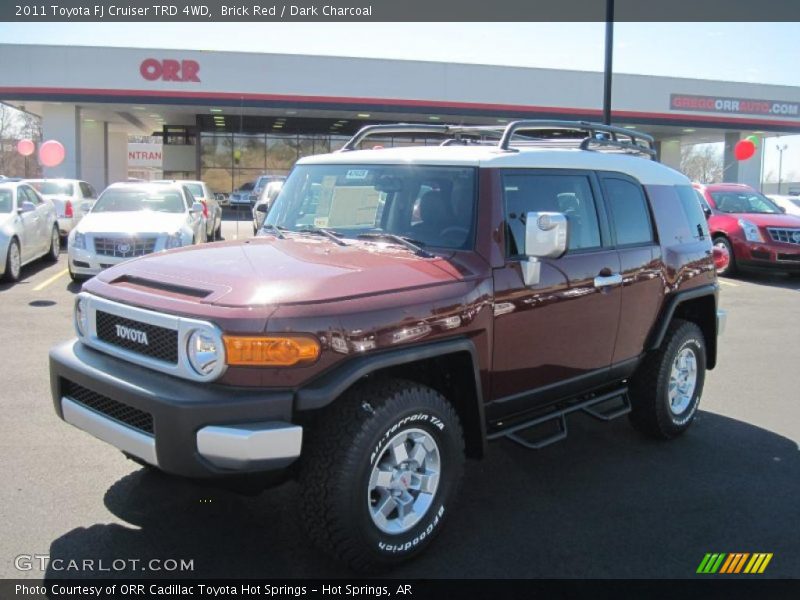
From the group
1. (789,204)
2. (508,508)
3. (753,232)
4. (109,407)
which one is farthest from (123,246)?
(789,204)

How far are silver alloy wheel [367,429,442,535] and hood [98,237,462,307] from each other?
727mm

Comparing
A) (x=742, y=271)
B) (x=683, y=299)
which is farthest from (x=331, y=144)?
(x=683, y=299)

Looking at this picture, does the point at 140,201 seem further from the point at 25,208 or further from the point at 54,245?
the point at 54,245

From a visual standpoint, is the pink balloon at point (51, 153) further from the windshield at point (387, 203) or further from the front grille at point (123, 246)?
the windshield at point (387, 203)

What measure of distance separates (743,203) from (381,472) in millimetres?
14193

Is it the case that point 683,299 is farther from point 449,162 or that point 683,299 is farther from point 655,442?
point 449,162

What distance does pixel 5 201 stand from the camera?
11672 mm

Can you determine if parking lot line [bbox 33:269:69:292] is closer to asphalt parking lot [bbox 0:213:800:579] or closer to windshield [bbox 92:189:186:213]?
windshield [bbox 92:189:186:213]

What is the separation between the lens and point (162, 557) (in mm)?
3377

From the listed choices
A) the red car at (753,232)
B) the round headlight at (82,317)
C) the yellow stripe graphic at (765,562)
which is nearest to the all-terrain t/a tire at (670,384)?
the yellow stripe graphic at (765,562)

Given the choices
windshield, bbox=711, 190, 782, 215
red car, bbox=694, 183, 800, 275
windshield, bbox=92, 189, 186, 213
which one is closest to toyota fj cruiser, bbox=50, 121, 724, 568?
windshield, bbox=92, 189, 186, 213

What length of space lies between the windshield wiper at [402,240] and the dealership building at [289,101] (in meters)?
22.4

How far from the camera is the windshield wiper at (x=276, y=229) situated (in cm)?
438

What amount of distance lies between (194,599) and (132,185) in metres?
10.5
